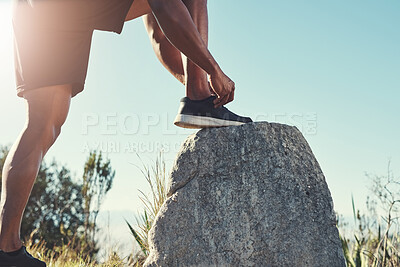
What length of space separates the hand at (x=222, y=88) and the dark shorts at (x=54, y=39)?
611 millimetres

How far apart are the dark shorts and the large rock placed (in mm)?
678

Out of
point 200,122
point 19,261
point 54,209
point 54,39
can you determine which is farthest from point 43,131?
point 54,209

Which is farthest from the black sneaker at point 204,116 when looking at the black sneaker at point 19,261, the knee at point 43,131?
the black sneaker at point 19,261

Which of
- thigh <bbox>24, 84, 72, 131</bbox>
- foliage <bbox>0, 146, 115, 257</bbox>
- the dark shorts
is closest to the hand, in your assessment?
the dark shorts

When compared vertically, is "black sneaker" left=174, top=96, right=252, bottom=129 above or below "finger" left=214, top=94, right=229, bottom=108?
below

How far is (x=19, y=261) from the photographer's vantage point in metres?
1.77

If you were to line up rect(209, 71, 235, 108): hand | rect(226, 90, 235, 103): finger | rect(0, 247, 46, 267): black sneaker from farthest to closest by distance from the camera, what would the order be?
rect(226, 90, 235, 103): finger, rect(209, 71, 235, 108): hand, rect(0, 247, 46, 267): black sneaker

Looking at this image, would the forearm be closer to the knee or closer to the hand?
the hand

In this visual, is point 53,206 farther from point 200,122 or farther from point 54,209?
point 200,122

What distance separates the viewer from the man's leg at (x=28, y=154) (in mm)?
1773

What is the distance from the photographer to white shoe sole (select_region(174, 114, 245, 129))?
205 centimetres

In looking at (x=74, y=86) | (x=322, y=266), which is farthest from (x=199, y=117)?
(x=322, y=266)

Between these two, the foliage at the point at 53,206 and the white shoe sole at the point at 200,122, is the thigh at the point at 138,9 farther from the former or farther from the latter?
the foliage at the point at 53,206

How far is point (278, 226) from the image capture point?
1846mm
